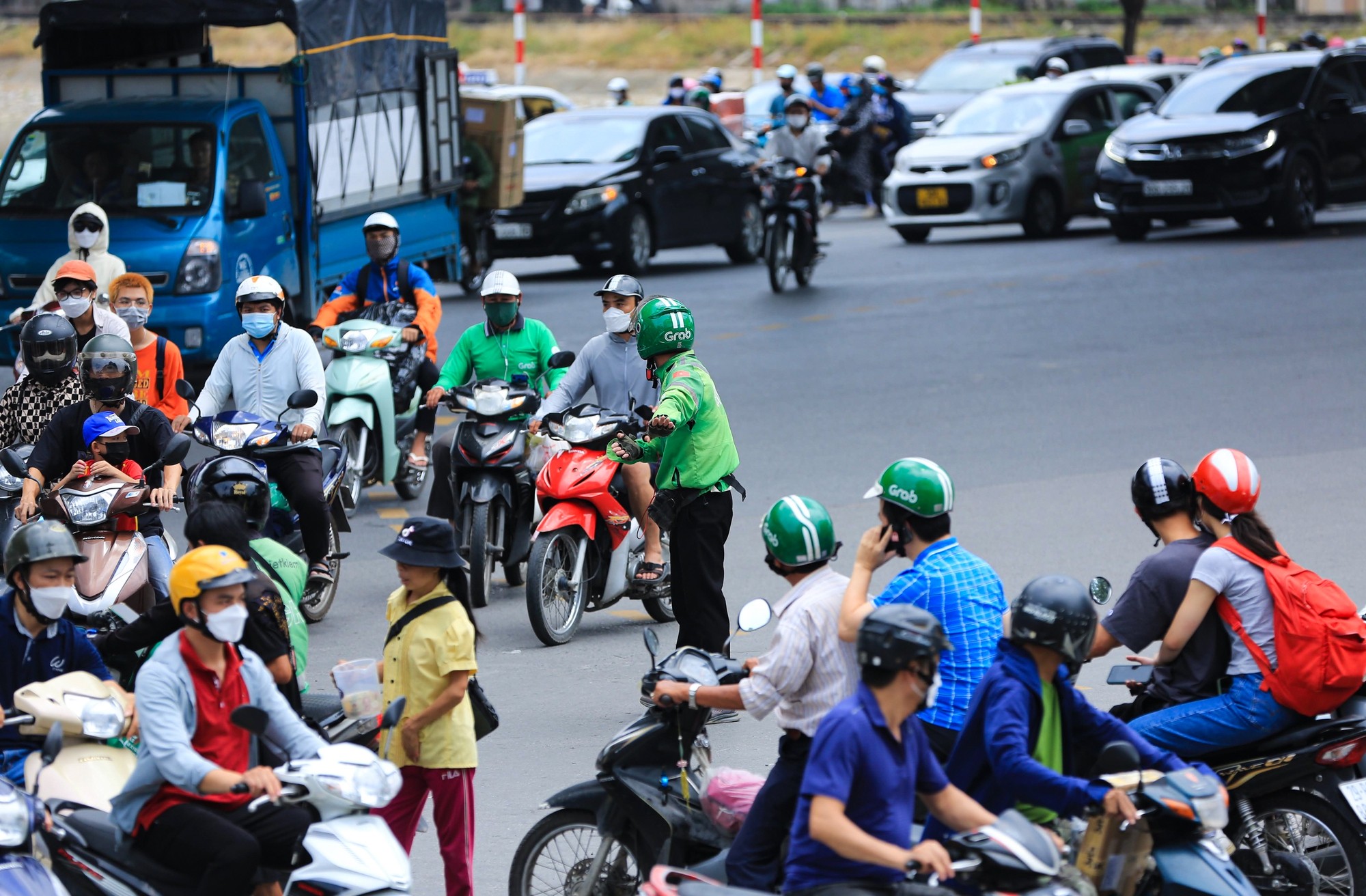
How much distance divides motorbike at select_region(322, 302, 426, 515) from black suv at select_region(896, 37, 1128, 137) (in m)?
16.8

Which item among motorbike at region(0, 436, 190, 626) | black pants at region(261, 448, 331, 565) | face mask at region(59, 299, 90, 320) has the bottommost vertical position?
black pants at region(261, 448, 331, 565)

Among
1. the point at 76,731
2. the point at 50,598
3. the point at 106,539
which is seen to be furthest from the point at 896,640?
the point at 106,539

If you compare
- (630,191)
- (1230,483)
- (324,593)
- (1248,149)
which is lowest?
(324,593)

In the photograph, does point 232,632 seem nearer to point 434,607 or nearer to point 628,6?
point 434,607

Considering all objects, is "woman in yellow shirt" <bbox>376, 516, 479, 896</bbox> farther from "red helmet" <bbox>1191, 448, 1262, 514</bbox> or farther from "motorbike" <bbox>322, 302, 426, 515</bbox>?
"motorbike" <bbox>322, 302, 426, 515</bbox>

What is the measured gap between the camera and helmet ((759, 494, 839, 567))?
209 inches

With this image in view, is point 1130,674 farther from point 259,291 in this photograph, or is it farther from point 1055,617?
point 259,291

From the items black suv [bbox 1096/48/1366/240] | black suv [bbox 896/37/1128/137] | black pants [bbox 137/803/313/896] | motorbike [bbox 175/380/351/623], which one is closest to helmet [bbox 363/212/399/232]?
motorbike [bbox 175/380/351/623]

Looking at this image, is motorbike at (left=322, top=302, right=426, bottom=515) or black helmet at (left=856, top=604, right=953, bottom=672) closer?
black helmet at (left=856, top=604, right=953, bottom=672)

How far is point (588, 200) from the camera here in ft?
66.0

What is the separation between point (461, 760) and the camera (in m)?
5.64

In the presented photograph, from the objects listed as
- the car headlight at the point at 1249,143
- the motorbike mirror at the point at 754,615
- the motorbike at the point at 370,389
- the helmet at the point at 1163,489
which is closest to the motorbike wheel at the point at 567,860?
the motorbike mirror at the point at 754,615

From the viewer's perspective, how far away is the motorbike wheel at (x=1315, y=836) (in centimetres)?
554

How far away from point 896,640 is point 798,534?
95cm
